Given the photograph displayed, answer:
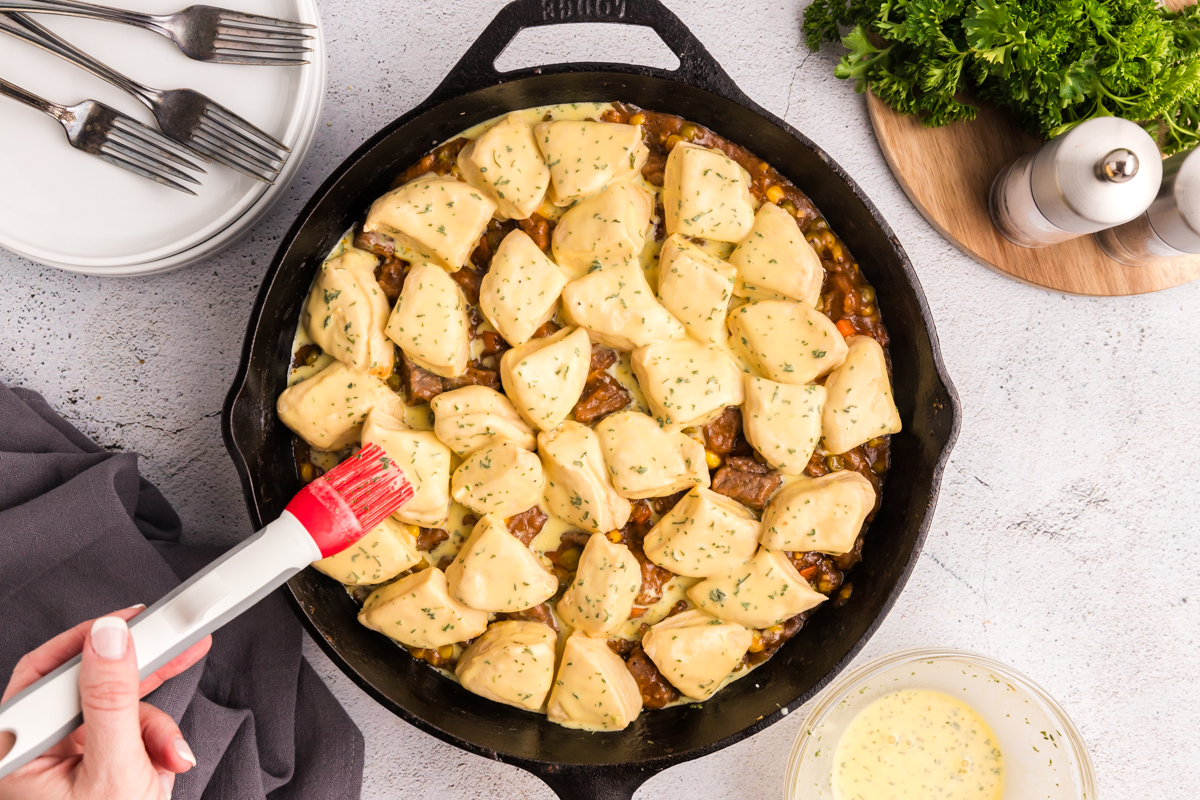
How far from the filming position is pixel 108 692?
1.58 m

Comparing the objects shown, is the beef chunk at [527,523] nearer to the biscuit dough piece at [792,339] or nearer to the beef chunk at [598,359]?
the beef chunk at [598,359]

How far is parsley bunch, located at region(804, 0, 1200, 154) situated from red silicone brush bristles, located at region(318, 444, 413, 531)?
1.96 m

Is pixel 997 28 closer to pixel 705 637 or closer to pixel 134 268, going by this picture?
pixel 705 637

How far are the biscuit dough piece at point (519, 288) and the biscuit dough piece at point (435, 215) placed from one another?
115 millimetres

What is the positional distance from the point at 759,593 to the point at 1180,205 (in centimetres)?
185

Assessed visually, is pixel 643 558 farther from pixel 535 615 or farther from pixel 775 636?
pixel 775 636

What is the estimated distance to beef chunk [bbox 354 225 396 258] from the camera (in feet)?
8.14

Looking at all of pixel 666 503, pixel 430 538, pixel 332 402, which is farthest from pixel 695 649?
pixel 332 402

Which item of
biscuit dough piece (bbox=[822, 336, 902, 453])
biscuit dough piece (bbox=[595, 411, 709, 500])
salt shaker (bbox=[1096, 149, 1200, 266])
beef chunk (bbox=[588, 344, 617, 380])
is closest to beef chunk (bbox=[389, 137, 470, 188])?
beef chunk (bbox=[588, 344, 617, 380])

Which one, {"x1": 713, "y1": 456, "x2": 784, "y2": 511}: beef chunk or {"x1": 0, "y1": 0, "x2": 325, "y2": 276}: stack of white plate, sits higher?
{"x1": 0, "y1": 0, "x2": 325, "y2": 276}: stack of white plate

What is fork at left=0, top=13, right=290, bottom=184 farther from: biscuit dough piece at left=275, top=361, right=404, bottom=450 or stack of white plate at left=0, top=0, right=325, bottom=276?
biscuit dough piece at left=275, top=361, right=404, bottom=450

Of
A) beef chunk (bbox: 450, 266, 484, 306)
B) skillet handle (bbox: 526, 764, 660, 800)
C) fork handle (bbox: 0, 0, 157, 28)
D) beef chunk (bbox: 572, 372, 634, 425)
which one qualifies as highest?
fork handle (bbox: 0, 0, 157, 28)

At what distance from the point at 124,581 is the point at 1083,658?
3.31 meters

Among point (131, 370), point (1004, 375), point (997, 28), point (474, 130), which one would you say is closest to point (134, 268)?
point (131, 370)
